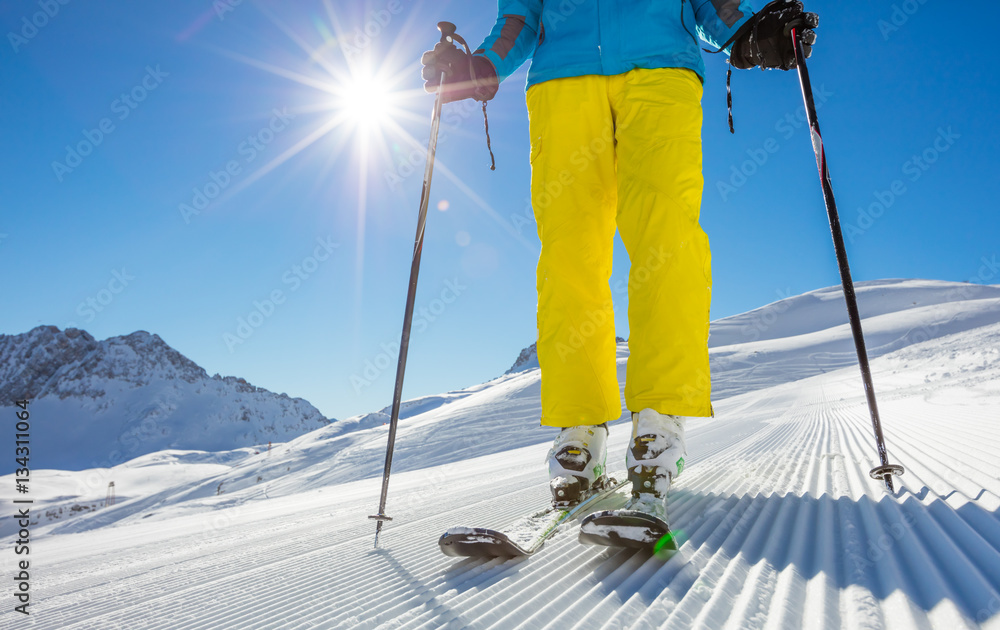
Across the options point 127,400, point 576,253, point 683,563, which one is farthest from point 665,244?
point 127,400

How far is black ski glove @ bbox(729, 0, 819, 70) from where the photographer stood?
1512mm

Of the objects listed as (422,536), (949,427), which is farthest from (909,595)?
(949,427)

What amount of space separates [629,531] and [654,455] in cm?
32

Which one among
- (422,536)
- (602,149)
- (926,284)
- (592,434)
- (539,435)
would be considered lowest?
(539,435)

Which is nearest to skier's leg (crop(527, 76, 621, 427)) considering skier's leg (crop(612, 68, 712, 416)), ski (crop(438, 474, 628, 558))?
skier's leg (crop(612, 68, 712, 416))

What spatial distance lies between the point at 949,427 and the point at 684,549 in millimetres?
1684

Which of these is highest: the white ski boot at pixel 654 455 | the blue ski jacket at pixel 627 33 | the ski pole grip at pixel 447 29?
the ski pole grip at pixel 447 29

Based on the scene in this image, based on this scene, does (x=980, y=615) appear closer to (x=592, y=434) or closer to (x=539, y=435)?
(x=592, y=434)

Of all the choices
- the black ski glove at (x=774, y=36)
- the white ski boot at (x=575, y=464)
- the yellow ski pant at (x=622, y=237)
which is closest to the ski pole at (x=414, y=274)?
the yellow ski pant at (x=622, y=237)

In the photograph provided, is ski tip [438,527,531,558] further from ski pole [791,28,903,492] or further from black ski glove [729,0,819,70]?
black ski glove [729,0,819,70]

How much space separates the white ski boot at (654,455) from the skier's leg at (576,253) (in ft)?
0.95

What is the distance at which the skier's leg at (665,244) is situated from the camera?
4.36ft

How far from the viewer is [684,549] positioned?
0.97m

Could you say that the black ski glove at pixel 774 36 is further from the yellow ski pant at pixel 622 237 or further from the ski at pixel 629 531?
the ski at pixel 629 531
